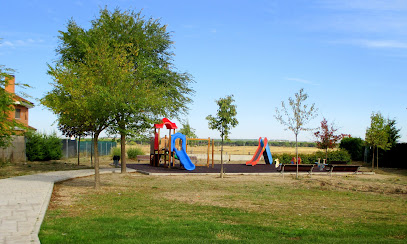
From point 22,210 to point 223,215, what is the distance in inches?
192

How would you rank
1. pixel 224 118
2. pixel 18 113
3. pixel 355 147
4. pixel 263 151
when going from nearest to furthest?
1. pixel 224 118
2. pixel 263 151
3. pixel 355 147
4. pixel 18 113

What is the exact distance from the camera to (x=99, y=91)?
14.6 metres

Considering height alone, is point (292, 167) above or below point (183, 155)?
below

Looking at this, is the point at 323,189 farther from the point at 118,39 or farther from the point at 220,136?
the point at 118,39

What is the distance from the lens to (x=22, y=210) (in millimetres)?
10008

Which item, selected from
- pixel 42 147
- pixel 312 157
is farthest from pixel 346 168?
pixel 42 147

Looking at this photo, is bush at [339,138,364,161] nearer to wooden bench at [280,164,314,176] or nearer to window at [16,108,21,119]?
wooden bench at [280,164,314,176]

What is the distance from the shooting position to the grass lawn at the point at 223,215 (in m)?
7.63

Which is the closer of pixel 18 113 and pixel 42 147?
pixel 42 147

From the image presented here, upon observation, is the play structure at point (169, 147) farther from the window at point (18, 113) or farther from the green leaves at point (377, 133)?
the window at point (18, 113)

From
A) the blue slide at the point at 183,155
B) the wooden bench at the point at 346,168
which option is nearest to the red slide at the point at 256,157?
the blue slide at the point at 183,155

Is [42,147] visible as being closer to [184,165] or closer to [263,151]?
[184,165]

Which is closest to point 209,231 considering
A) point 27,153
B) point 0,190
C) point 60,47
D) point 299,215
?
point 299,215

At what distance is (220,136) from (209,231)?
14902 millimetres
